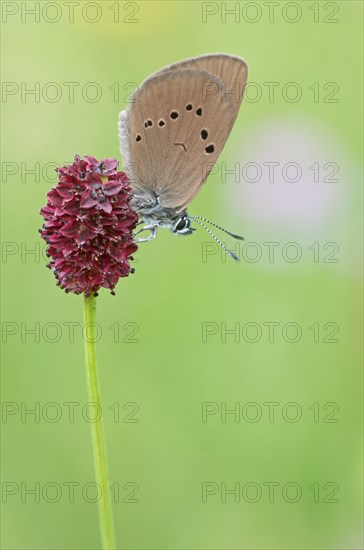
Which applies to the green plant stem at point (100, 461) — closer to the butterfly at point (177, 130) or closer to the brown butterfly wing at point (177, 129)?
the butterfly at point (177, 130)

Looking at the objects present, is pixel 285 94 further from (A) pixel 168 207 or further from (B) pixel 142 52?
(A) pixel 168 207

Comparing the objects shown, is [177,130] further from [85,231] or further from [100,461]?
[100,461]

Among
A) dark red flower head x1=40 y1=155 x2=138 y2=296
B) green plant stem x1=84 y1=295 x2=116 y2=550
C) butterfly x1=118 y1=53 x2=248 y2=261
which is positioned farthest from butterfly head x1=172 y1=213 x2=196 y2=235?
green plant stem x1=84 y1=295 x2=116 y2=550

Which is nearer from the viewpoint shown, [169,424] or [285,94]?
[169,424]

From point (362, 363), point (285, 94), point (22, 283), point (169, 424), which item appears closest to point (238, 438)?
point (169, 424)

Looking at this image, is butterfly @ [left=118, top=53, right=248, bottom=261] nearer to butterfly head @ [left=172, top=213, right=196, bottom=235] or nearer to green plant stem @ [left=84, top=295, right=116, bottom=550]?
butterfly head @ [left=172, top=213, right=196, bottom=235]
